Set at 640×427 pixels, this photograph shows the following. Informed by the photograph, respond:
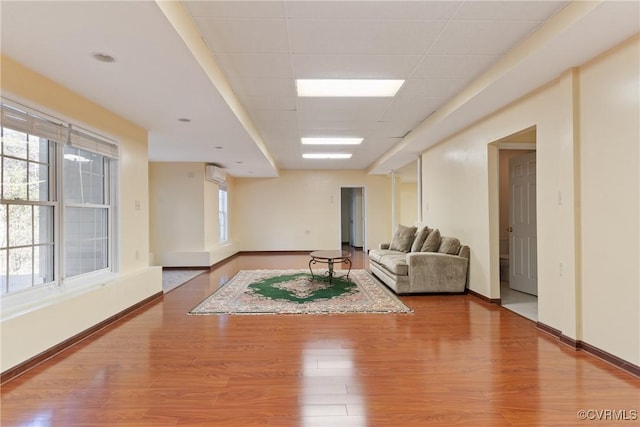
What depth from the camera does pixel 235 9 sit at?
2.21 metres

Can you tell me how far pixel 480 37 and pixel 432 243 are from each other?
3.08 metres

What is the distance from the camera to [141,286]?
404cm

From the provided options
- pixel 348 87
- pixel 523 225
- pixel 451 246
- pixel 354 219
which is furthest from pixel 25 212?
pixel 354 219

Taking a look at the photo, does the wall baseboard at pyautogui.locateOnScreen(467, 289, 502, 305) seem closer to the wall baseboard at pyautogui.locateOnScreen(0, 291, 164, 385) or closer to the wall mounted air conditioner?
the wall baseboard at pyautogui.locateOnScreen(0, 291, 164, 385)

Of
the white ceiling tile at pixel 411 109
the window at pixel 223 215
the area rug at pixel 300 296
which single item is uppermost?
the white ceiling tile at pixel 411 109

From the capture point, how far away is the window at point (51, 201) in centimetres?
253

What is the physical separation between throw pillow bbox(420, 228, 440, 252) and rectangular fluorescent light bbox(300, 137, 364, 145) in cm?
223

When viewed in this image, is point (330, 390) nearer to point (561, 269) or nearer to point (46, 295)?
point (561, 269)

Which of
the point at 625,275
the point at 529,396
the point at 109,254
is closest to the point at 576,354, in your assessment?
the point at 625,275

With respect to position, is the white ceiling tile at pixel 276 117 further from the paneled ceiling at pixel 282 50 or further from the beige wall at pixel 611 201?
the beige wall at pixel 611 201

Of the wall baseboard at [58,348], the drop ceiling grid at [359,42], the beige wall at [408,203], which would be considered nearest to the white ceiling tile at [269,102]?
the drop ceiling grid at [359,42]

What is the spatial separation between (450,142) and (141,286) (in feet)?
16.0

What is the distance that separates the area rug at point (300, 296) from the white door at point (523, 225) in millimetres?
1953

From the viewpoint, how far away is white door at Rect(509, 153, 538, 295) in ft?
14.5
